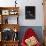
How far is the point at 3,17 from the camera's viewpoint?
5.65m

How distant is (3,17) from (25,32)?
3.14ft

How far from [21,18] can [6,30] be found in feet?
2.27

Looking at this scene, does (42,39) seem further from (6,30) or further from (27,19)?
(6,30)

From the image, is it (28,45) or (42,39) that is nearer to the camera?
(28,45)

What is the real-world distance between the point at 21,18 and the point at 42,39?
3.51 ft

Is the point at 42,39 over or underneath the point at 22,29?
underneath

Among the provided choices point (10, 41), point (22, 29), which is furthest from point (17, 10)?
point (10, 41)

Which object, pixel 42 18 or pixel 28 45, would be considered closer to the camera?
pixel 28 45

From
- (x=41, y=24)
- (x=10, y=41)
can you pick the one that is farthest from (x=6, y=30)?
(x=41, y=24)

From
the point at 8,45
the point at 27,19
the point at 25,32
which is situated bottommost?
the point at 8,45

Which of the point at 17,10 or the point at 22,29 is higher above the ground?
the point at 17,10

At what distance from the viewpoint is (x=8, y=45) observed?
5.52 meters

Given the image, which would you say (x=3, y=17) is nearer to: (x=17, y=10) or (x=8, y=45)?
(x=17, y=10)

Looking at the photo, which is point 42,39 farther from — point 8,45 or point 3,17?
point 3,17
